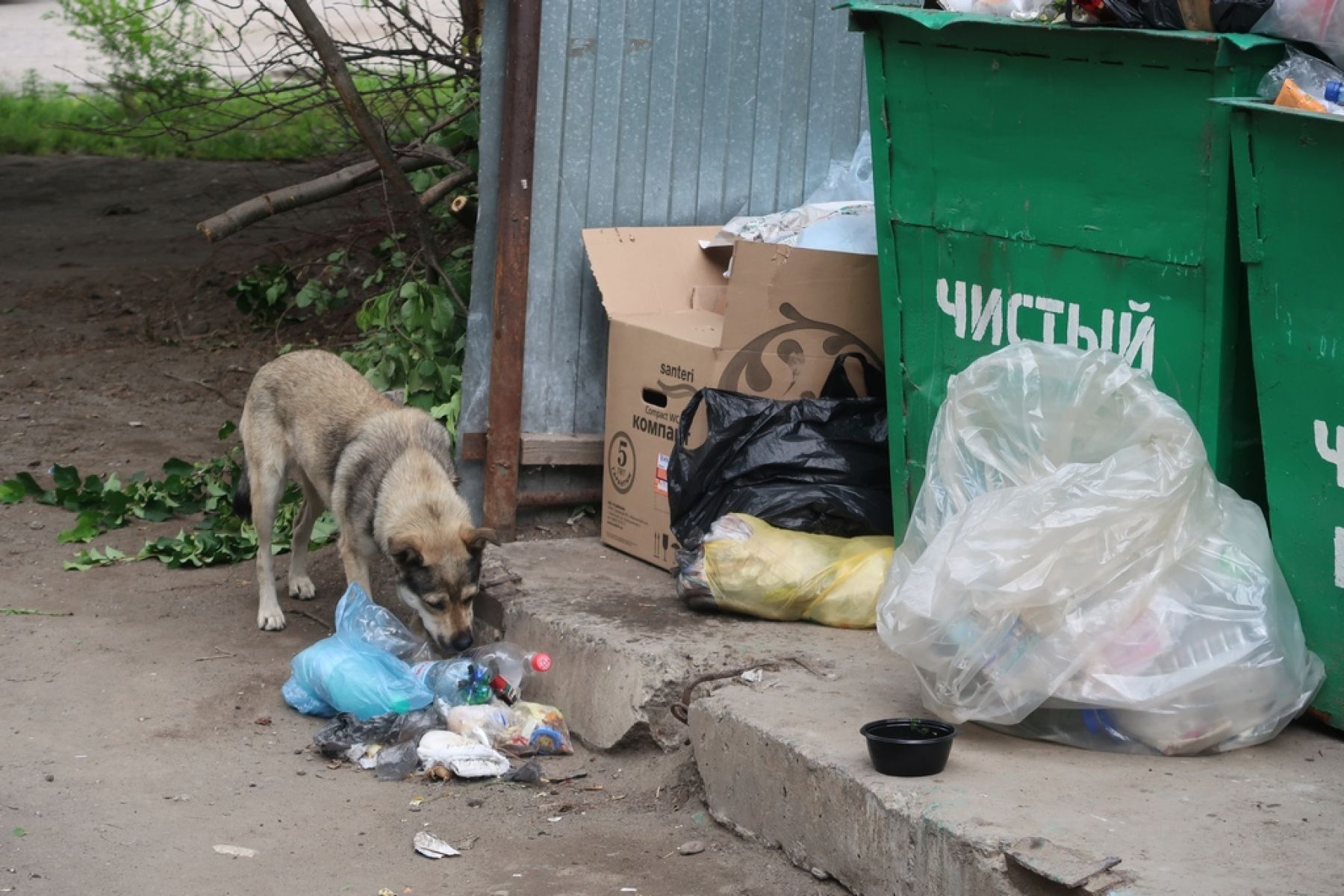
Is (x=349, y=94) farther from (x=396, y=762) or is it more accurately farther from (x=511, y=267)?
(x=396, y=762)

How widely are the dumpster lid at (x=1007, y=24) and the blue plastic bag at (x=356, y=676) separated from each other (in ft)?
7.93

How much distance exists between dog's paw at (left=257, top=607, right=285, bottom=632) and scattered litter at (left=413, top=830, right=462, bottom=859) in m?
1.82

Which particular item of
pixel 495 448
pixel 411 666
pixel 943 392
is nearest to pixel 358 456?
pixel 495 448

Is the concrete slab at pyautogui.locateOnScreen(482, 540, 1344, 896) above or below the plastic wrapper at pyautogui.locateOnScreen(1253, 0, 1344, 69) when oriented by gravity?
below

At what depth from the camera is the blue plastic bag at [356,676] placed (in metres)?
4.61

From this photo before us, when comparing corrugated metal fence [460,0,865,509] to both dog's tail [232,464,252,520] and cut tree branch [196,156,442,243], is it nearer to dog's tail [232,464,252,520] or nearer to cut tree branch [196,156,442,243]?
dog's tail [232,464,252,520]

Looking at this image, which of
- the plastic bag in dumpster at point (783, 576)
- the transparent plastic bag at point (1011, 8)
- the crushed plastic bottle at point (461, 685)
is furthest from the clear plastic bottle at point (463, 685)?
the transparent plastic bag at point (1011, 8)

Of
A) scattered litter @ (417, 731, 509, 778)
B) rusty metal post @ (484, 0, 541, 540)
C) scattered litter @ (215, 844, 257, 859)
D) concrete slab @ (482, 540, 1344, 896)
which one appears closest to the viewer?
concrete slab @ (482, 540, 1344, 896)

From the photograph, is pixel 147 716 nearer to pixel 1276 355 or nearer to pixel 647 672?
pixel 647 672

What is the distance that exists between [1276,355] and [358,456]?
3.12 meters

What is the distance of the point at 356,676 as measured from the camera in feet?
15.2

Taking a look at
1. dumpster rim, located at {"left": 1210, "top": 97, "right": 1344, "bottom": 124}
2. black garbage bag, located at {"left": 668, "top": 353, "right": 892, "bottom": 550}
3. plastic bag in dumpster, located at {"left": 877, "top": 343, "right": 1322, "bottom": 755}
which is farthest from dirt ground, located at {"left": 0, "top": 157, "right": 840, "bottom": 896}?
dumpster rim, located at {"left": 1210, "top": 97, "right": 1344, "bottom": 124}

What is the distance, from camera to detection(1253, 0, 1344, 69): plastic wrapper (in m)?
3.48

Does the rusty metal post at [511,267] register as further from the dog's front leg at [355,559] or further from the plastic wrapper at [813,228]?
the plastic wrapper at [813,228]
